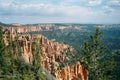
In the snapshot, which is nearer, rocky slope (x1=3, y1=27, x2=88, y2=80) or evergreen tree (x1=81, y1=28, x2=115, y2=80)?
evergreen tree (x1=81, y1=28, x2=115, y2=80)

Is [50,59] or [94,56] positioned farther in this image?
[50,59]

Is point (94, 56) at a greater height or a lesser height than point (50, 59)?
greater

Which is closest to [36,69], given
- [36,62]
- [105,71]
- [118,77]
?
Answer: [36,62]

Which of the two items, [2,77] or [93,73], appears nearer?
[93,73]

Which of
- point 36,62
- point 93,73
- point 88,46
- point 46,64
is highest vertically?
point 88,46

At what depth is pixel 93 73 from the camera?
44.2 meters

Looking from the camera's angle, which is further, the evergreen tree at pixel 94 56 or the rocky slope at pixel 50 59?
the rocky slope at pixel 50 59

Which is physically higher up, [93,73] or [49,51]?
[93,73]

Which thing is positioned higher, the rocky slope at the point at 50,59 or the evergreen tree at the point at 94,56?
the evergreen tree at the point at 94,56

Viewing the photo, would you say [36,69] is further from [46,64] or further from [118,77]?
[46,64]

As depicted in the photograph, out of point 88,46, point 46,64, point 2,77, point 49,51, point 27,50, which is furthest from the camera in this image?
point 49,51

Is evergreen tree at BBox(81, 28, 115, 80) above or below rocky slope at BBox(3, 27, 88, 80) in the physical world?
above

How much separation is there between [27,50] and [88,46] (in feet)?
345

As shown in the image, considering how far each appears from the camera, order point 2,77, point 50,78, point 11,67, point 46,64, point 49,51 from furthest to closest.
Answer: point 49,51 → point 46,64 → point 50,78 → point 11,67 → point 2,77
